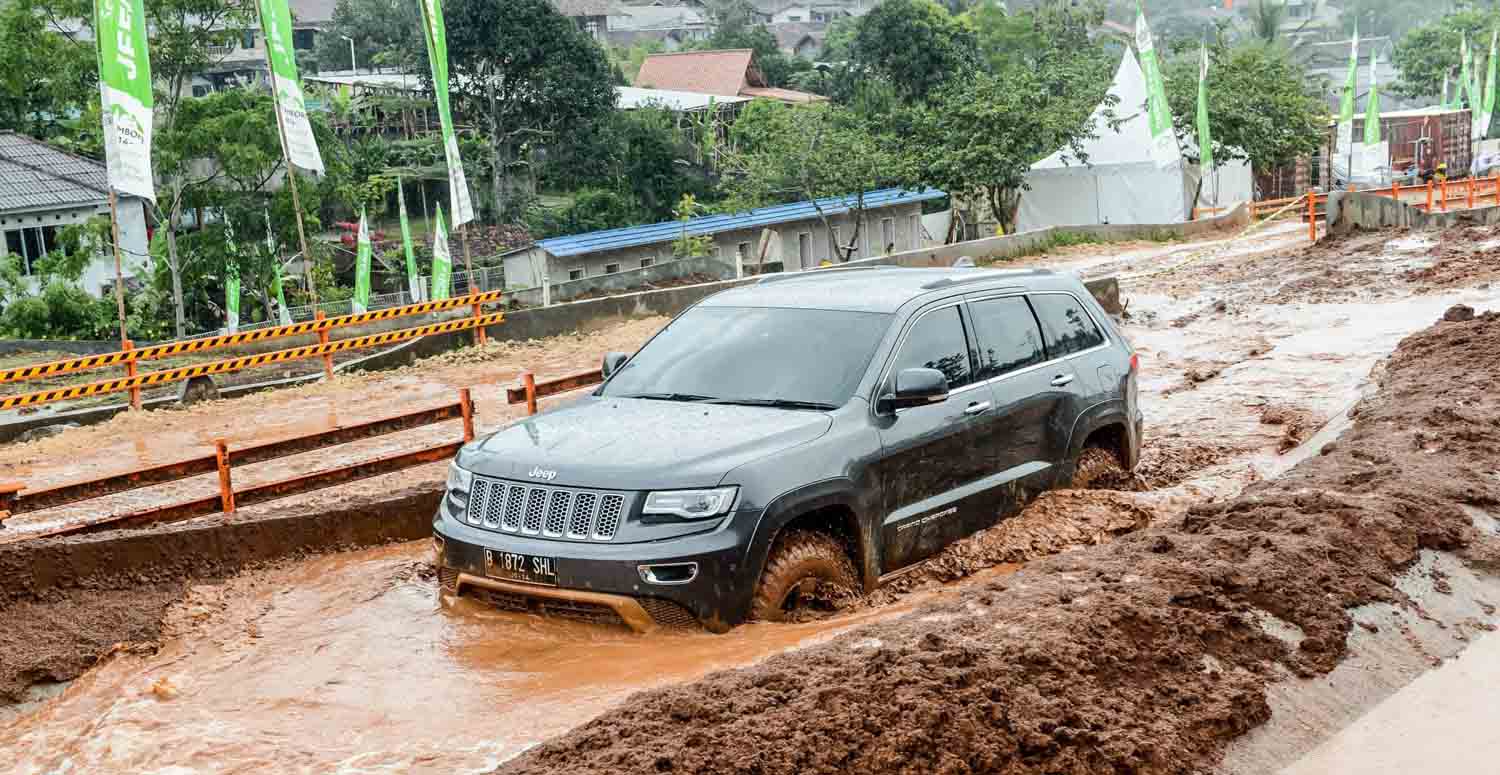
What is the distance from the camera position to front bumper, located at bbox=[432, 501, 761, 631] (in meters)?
6.41

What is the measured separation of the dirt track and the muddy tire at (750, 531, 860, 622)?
0.12 metres

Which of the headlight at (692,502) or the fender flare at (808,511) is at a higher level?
the headlight at (692,502)

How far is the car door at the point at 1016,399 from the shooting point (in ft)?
26.5

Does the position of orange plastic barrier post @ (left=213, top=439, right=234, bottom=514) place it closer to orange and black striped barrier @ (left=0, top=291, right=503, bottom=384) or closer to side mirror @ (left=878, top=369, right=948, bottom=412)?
side mirror @ (left=878, top=369, right=948, bottom=412)

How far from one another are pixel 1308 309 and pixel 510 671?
16438mm

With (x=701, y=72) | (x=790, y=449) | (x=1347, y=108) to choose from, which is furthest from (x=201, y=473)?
(x=701, y=72)

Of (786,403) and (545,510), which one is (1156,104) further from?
(545,510)

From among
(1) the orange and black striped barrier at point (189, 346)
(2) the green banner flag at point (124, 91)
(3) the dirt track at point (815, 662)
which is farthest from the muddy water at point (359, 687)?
(2) the green banner flag at point (124, 91)

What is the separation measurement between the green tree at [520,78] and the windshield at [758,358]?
48.9 metres

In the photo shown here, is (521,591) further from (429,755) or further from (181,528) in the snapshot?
(181,528)

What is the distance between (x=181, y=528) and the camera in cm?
847

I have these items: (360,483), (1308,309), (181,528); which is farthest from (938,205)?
(181,528)

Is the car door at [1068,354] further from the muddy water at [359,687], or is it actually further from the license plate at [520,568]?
the license plate at [520,568]

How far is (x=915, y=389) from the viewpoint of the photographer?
722 cm
